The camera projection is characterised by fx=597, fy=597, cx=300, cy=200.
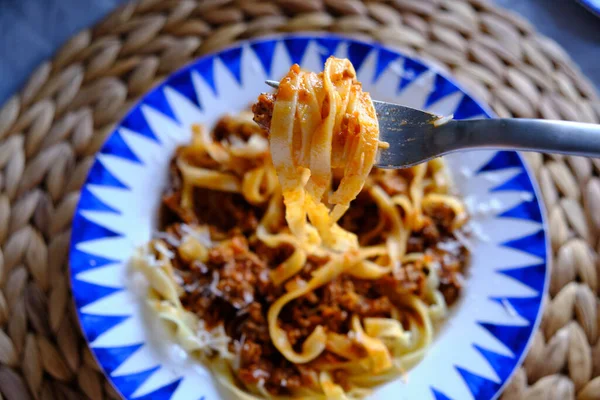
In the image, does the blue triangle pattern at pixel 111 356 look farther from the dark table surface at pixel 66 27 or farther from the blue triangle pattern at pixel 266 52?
the dark table surface at pixel 66 27

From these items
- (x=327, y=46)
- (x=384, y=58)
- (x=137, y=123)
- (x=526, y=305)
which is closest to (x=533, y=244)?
(x=526, y=305)

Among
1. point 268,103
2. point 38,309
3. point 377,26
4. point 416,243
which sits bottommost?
point 38,309

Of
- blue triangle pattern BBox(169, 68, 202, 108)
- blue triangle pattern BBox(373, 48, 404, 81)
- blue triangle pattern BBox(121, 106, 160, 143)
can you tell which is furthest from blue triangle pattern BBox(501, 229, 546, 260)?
blue triangle pattern BBox(121, 106, 160, 143)

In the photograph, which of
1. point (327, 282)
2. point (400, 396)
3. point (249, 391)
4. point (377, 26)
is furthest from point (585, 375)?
point (377, 26)

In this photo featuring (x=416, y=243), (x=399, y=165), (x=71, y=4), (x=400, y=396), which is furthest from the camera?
(x=71, y=4)

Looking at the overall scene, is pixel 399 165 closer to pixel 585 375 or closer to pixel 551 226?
pixel 551 226

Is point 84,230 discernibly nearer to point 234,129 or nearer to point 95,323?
point 95,323
